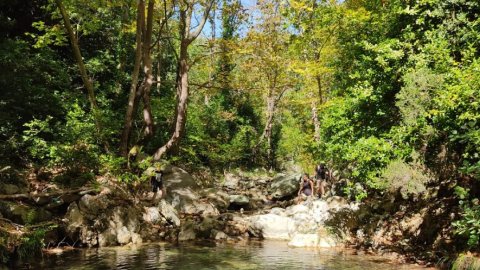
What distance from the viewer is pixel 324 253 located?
11586 millimetres

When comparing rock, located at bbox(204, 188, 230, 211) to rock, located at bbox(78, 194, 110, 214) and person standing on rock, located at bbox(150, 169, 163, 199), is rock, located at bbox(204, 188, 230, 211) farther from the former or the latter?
rock, located at bbox(78, 194, 110, 214)

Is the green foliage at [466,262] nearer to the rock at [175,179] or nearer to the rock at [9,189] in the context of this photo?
the rock at [9,189]

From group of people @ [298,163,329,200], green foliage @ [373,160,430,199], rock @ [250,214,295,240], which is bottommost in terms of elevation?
rock @ [250,214,295,240]

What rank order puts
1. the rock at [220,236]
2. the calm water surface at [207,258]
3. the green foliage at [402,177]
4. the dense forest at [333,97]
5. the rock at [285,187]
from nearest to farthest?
1. the dense forest at [333,97]
2. the calm water surface at [207,258]
3. the green foliage at [402,177]
4. the rock at [220,236]
5. the rock at [285,187]

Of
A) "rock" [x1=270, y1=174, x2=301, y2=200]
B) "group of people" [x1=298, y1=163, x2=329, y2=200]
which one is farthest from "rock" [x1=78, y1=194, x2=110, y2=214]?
"rock" [x1=270, y1=174, x2=301, y2=200]

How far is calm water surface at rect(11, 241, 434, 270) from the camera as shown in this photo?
949 cm

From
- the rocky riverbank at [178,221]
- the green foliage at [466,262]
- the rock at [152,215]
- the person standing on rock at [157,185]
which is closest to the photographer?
the green foliage at [466,262]

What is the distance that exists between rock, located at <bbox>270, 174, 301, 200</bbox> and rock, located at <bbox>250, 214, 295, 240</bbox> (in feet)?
23.3

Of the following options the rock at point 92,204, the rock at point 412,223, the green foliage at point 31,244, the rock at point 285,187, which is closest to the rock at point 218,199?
the rock at point 285,187

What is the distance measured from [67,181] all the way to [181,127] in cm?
601

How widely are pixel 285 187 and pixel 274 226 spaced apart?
802 centimetres

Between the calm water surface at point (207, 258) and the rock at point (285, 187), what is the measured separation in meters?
9.69

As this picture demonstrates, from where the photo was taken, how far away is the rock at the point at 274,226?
14.3 meters

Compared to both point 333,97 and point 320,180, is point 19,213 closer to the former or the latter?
point 333,97
